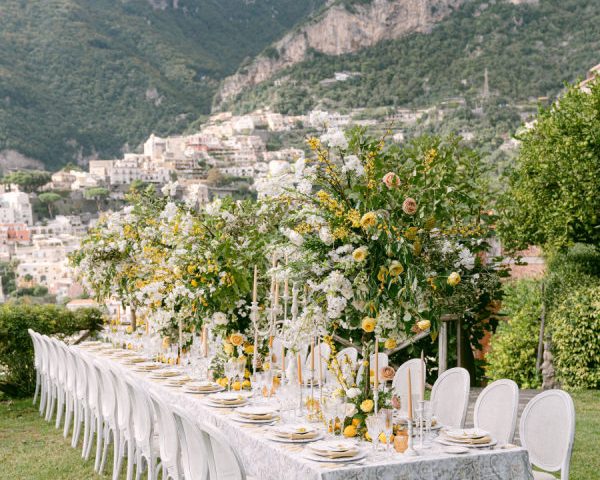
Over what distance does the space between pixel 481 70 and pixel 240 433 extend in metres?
45.2

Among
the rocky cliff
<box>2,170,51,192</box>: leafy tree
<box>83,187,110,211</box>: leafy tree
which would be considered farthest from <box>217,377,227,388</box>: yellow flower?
the rocky cliff

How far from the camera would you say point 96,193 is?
129ft

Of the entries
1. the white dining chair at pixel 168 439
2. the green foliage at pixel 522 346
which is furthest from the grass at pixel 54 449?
the white dining chair at pixel 168 439

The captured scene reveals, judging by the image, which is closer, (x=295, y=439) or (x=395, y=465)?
(x=395, y=465)

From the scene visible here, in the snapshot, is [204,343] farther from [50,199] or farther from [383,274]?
[50,199]

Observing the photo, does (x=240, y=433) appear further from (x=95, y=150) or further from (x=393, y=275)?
(x=95, y=150)

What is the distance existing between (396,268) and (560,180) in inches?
213

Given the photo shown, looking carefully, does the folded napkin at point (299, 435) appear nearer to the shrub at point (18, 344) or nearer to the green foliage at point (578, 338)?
the green foliage at point (578, 338)

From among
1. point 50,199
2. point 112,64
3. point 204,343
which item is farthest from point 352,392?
point 112,64

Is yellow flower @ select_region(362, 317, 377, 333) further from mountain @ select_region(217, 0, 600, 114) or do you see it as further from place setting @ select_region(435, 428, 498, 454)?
mountain @ select_region(217, 0, 600, 114)

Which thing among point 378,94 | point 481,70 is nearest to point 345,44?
point 378,94

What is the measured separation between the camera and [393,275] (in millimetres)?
3895

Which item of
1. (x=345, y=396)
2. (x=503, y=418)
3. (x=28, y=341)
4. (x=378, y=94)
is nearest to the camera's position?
(x=345, y=396)

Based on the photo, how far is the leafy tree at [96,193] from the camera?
3828 cm
